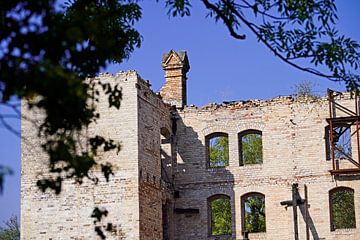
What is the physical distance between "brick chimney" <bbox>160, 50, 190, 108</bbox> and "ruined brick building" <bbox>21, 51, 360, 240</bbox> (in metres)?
0.04

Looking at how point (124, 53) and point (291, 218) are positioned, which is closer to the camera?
point (124, 53)

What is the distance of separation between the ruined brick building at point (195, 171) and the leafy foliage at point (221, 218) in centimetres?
1396

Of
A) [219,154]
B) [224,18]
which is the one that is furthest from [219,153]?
[224,18]

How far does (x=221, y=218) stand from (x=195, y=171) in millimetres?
15422

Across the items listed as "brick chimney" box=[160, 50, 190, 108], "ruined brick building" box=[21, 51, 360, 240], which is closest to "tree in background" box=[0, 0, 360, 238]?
"ruined brick building" box=[21, 51, 360, 240]

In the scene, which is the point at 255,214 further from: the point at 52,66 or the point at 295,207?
the point at 52,66

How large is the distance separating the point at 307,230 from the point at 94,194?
7.42 meters

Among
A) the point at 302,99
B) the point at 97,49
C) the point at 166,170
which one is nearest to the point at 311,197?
the point at 302,99

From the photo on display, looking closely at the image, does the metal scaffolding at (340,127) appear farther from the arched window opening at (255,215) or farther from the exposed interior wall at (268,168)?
the arched window opening at (255,215)

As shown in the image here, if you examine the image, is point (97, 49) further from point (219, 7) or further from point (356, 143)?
point (356, 143)

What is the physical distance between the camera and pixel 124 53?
11.6m

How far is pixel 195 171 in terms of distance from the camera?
30.3 metres

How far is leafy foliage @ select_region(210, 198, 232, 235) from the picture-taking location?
44.6 metres

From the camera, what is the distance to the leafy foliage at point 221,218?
44.6 m
